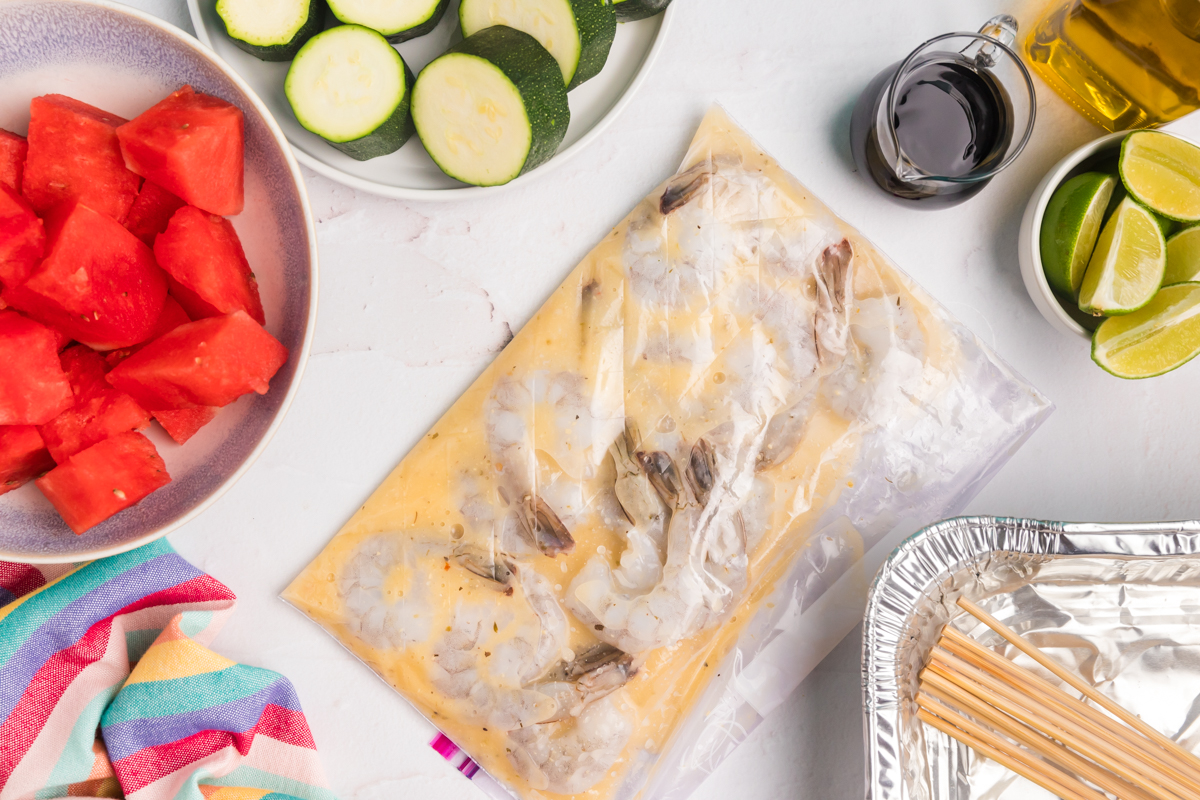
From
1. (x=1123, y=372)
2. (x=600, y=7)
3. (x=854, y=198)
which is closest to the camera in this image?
(x=600, y=7)

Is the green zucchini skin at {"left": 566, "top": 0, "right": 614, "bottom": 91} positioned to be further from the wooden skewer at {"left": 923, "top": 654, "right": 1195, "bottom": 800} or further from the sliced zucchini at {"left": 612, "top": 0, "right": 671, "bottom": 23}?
the wooden skewer at {"left": 923, "top": 654, "right": 1195, "bottom": 800}

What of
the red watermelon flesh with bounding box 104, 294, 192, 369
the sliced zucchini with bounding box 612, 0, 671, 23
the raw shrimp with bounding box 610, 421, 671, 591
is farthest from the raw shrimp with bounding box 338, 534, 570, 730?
the sliced zucchini with bounding box 612, 0, 671, 23

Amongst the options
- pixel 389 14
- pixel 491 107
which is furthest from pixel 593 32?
pixel 389 14

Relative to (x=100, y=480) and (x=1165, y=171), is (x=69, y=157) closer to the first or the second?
(x=100, y=480)

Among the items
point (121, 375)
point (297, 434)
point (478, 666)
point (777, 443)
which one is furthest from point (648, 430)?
point (121, 375)

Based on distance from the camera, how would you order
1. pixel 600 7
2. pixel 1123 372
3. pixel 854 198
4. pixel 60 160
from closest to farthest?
pixel 60 160, pixel 600 7, pixel 1123 372, pixel 854 198

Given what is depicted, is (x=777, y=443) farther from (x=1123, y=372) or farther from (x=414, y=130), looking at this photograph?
(x=414, y=130)

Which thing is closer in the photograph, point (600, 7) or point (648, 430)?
point (600, 7)

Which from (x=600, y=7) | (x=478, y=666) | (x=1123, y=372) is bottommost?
(x=478, y=666)
